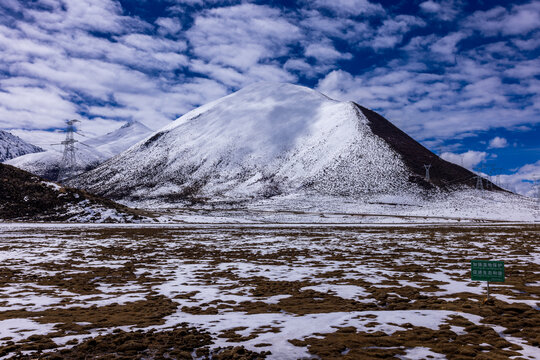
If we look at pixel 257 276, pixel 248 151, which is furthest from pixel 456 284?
pixel 248 151

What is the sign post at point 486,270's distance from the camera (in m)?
8.10

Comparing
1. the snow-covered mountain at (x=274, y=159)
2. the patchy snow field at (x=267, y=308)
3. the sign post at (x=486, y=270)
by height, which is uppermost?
the snow-covered mountain at (x=274, y=159)

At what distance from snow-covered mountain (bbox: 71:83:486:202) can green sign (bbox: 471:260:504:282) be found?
93.9m

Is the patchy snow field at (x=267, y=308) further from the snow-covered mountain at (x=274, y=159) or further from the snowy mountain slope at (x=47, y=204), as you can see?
the snow-covered mountain at (x=274, y=159)

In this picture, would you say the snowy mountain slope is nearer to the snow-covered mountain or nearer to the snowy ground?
the snowy ground

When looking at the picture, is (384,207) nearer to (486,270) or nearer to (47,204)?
(47,204)

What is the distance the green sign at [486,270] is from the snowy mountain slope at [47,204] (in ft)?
157

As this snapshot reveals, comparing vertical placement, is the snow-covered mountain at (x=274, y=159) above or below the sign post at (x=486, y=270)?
above

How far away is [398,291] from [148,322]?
23.1 ft

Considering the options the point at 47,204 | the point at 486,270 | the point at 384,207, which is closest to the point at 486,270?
the point at 486,270

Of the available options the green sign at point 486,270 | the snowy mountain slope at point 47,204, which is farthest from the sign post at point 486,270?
the snowy mountain slope at point 47,204

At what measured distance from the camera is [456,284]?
10.7m

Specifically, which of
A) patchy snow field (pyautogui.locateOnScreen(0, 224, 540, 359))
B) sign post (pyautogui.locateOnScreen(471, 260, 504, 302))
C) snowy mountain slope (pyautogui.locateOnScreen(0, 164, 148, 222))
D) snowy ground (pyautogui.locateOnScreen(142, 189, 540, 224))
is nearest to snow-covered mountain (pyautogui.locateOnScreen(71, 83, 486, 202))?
snowy ground (pyautogui.locateOnScreen(142, 189, 540, 224))

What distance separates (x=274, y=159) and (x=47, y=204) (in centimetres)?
9491
